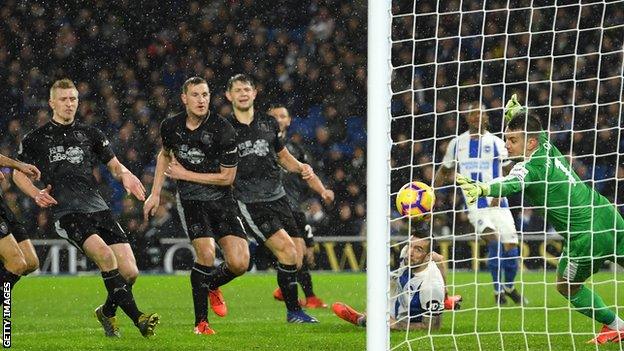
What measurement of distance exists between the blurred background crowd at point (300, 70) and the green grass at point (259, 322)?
2761 millimetres

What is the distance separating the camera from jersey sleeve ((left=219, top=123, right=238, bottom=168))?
26.3 feet

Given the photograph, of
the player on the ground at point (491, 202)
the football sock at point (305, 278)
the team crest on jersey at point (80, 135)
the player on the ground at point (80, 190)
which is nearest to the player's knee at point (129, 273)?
the player on the ground at point (80, 190)

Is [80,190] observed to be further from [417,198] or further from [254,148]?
[417,198]

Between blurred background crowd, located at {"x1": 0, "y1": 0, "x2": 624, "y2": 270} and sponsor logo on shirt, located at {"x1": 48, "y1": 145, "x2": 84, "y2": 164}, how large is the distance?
25.7ft

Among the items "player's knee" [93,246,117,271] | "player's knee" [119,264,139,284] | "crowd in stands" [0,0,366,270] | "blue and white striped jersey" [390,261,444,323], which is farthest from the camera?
"crowd in stands" [0,0,366,270]

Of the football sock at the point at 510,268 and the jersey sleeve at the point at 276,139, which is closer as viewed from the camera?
the jersey sleeve at the point at 276,139

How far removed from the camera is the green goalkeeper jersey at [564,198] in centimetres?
659

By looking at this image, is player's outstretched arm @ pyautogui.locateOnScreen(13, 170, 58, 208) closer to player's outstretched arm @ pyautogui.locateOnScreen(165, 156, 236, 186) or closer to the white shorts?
player's outstretched arm @ pyautogui.locateOnScreen(165, 156, 236, 186)

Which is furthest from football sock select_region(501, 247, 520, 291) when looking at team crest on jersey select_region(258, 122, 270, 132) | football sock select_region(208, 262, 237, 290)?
football sock select_region(208, 262, 237, 290)

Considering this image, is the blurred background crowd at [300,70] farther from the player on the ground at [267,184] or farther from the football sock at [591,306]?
the football sock at [591,306]

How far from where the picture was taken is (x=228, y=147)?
26.5 ft

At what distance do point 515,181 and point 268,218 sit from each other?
2.98 m

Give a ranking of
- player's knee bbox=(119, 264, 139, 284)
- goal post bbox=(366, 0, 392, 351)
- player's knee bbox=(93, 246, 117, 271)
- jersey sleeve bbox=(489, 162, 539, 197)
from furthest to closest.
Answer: player's knee bbox=(119, 264, 139, 284) → player's knee bbox=(93, 246, 117, 271) → jersey sleeve bbox=(489, 162, 539, 197) → goal post bbox=(366, 0, 392, 351)

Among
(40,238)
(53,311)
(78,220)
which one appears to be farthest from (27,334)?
(40,238)
